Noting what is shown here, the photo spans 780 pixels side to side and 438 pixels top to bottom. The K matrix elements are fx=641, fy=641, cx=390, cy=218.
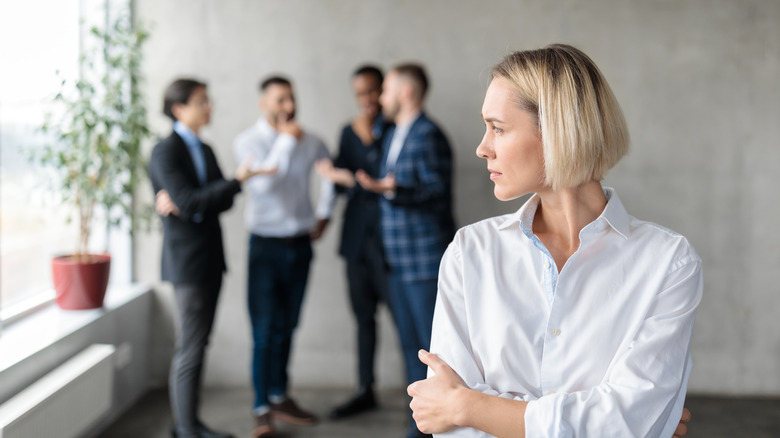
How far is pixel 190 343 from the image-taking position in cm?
313

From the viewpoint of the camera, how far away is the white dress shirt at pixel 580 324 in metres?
1.17

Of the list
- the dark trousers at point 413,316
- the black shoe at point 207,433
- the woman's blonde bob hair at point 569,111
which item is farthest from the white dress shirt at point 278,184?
the woman's blonde bob hair at point 569,111

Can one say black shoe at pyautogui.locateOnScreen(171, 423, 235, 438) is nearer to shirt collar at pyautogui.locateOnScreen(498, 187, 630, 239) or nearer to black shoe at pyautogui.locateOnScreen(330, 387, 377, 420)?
black shoe at pyautogui.locateOnScreen(330, 387, 377, 420)

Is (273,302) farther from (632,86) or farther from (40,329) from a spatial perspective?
(632,86)

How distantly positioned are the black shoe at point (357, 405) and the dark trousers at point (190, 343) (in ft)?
2.68

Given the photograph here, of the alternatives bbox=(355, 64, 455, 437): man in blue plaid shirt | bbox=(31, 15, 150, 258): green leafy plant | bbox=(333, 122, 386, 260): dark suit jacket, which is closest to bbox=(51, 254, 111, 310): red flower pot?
bbox=(31, 15, 150, 258): green leafy plant

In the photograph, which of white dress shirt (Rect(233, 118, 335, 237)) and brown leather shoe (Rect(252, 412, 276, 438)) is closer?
brown leather shoe (Rect(252, 412, 276, 438))

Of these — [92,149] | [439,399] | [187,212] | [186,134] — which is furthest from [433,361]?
[92,149]

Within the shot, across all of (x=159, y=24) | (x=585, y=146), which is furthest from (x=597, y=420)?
(x=159, y=24)

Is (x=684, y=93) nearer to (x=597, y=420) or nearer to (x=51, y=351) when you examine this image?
(x=597, y=420)

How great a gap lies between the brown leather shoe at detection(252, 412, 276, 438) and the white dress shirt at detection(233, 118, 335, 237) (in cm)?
97

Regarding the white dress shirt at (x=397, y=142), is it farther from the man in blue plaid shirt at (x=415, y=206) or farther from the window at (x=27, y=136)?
the window at (x=27, y=136)

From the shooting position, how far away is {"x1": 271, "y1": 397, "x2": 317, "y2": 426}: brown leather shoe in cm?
352

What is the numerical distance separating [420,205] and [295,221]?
712 millimetres
